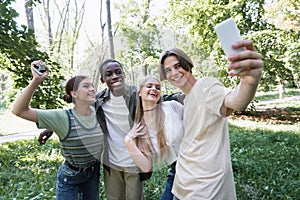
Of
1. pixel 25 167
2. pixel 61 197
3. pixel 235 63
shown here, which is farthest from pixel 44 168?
pixel 235 63

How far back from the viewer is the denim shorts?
166 centimetres

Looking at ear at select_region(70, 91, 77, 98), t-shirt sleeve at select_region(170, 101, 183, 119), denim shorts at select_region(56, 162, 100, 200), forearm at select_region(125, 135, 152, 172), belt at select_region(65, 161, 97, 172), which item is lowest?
denim shorts at select_region(56, 162, 100, 200)

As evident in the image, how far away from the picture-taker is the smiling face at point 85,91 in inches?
46.9

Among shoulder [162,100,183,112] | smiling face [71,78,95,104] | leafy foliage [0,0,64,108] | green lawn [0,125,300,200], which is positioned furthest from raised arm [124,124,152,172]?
leafy foliage [0,0,64,108]

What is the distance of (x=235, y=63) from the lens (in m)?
0.76

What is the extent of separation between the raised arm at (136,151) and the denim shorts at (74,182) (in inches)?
25.1

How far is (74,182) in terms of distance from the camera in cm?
167

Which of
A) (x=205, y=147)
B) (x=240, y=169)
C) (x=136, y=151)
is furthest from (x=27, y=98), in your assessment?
(x=240, y=169)

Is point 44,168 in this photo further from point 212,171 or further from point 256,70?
point 256,70

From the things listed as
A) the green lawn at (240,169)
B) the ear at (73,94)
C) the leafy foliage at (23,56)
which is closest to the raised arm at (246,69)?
the ear at (73,94)

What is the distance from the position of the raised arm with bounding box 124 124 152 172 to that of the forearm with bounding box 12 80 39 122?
0.47 m

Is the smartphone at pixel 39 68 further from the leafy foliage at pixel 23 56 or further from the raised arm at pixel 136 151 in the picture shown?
the leafy foliage at pixel 23 56

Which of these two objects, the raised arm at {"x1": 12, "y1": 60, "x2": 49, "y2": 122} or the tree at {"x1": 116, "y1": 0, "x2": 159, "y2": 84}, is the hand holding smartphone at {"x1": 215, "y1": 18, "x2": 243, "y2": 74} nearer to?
the tree at {"x1": 116, "y1": 0, "x2": 159, "y2": 84}

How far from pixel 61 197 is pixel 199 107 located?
1.06 metres
